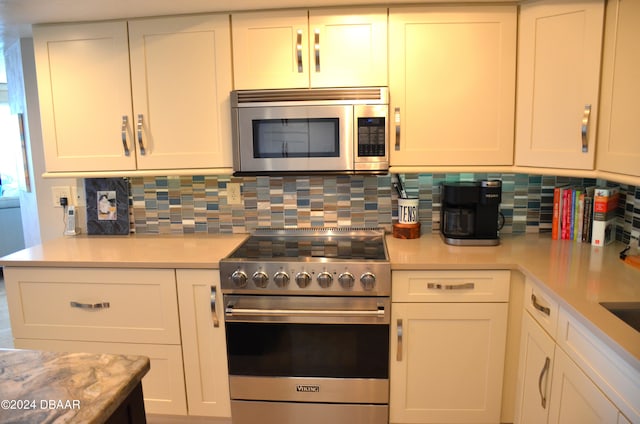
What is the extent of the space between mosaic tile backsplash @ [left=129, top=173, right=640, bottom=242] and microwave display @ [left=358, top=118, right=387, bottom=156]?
347 mm

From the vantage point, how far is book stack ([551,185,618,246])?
6.81 ft

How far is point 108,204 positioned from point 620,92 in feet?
8.28

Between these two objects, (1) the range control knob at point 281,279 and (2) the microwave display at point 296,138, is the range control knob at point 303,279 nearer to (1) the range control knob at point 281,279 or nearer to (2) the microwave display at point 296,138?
(1) the range control knob at point 281,279

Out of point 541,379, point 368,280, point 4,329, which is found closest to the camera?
point 541,379

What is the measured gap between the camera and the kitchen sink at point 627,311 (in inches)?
55.1

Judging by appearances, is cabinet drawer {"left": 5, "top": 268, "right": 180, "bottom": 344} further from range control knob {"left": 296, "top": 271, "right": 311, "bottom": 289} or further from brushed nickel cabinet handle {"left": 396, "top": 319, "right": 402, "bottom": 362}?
brushed nickel cabinet handle {"left": 396, "top": 319, "right": 402, "bottom": 362}

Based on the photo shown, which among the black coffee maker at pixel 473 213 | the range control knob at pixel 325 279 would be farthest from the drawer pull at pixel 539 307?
the range control knob at pixel 325 279

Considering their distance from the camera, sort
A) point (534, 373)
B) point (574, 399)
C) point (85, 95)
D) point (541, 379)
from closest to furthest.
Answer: point (574, 399) → point (541, 379) → point (534, 373) → point (85, 95)

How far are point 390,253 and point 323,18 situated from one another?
1.11m

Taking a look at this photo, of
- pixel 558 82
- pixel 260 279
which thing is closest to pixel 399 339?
pixel 260 279

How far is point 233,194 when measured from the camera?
2.49 meters

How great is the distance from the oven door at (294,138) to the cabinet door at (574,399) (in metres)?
1.16

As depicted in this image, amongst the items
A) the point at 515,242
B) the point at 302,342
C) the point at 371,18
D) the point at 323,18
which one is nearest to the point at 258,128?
the point at 323,18

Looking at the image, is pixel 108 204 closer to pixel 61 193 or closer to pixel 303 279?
pixel 61 193
